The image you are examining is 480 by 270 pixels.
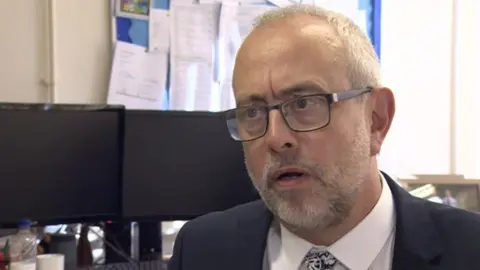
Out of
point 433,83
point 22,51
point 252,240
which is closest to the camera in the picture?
point 252,240

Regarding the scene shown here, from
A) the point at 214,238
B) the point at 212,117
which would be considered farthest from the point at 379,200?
the point at 212,117

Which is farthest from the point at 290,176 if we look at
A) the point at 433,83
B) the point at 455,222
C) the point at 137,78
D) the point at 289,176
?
the point at 433,83

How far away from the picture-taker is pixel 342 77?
1.15 m

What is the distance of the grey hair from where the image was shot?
117 centimetres

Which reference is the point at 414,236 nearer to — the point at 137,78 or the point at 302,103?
the point at 302,103

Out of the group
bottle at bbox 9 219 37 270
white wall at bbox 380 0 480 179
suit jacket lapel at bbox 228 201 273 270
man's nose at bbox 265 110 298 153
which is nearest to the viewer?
man's nose at bbox 265 110 298 153

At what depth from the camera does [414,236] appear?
1.18 m

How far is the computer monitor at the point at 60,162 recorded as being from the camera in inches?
73.9

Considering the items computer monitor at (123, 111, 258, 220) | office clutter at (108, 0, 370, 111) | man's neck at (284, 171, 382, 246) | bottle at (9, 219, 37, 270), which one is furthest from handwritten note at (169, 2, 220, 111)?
man's neck at (284, 171, 382, 246)

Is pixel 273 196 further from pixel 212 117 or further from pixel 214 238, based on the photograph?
pixel 212 117

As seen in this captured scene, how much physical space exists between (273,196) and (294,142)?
0.40 ft

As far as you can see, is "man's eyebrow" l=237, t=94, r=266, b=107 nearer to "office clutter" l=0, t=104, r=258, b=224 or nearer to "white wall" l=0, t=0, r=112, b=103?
"office clutter" l=0, t=104, r=258, b=224

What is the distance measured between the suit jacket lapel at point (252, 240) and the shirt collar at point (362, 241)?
72 millimetres

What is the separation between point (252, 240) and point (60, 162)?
33.3 inches
